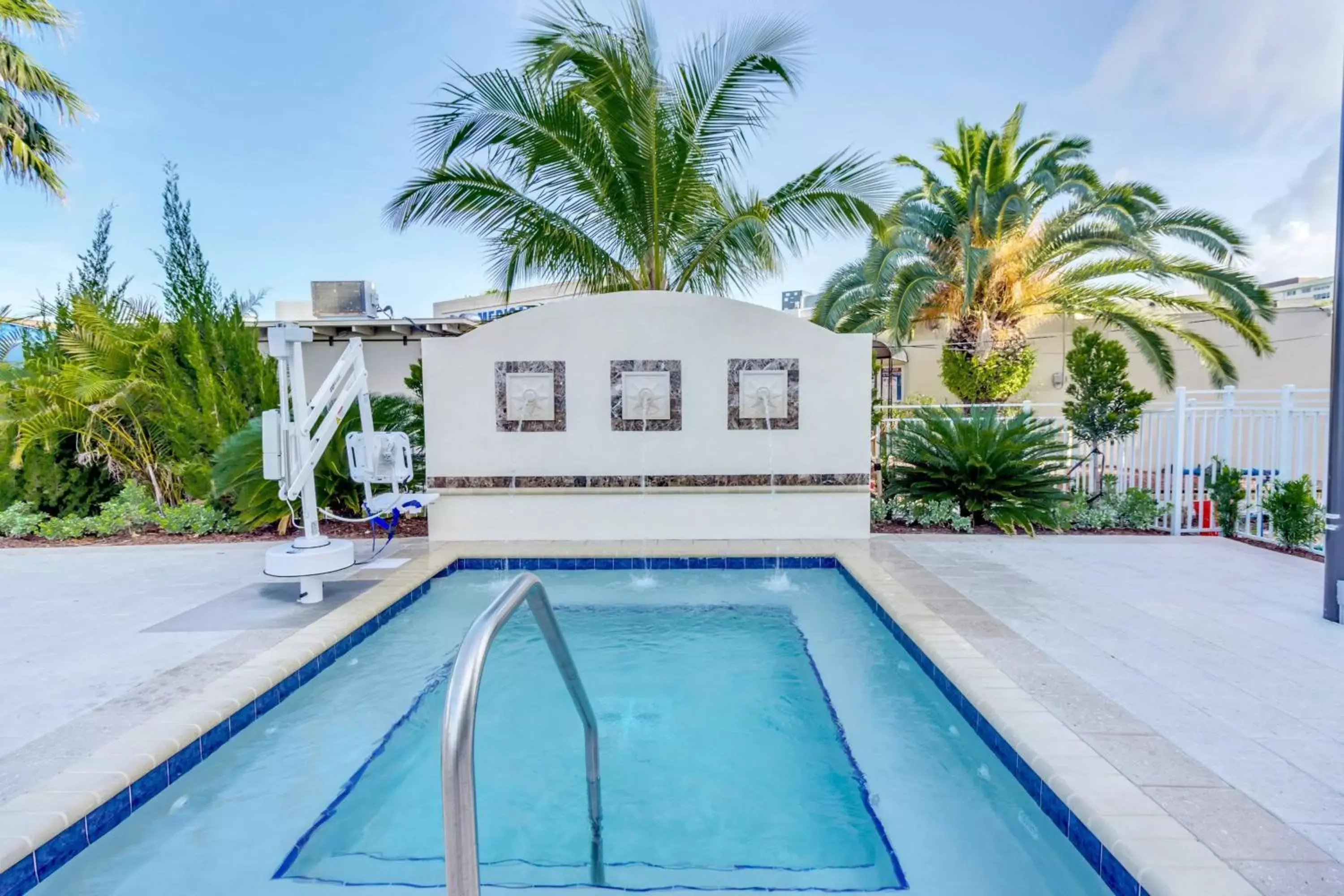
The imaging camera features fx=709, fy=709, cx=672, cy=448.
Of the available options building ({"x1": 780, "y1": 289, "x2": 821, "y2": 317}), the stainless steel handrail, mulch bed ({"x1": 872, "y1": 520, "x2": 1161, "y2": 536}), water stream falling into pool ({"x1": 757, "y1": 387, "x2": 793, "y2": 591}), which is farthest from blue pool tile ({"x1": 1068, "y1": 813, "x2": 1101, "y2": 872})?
building ({"x1": 780, "y1": 289, "x2": 821, "y2": 317})

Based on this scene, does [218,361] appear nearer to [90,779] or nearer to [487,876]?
[90,779]

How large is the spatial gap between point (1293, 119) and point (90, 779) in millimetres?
19678

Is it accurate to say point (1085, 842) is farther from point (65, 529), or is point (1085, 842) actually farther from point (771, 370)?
point (65, 529)

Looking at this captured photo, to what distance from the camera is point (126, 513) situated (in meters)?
7.44

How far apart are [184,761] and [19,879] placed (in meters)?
0.71

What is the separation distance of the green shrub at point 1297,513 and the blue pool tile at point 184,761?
25.0ft

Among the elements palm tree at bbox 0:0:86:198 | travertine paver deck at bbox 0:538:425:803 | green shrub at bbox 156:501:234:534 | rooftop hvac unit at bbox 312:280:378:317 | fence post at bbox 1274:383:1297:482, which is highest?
palm tree at bbox 0:0:86:198

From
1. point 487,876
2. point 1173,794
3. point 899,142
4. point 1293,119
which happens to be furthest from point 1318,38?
point 487,876

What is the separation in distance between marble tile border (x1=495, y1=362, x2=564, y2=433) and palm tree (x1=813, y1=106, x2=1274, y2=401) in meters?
5.95

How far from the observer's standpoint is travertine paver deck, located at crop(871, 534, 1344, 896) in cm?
209

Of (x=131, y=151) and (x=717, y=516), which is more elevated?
(x=131, y=151)

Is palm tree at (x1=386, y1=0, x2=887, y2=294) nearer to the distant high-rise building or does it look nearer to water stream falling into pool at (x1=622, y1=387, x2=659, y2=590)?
water stream falling into pool at (x1=622, y1=387, x2=659, y2=590)

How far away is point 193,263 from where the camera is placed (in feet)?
26.8

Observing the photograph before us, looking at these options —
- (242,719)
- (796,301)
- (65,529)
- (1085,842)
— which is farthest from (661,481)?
(796,301)
